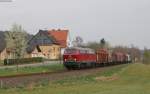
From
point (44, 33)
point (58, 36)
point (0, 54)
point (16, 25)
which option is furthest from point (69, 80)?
point (58, 36)

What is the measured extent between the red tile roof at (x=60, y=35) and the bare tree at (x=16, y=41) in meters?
49.5

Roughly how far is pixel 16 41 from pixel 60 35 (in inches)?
2369

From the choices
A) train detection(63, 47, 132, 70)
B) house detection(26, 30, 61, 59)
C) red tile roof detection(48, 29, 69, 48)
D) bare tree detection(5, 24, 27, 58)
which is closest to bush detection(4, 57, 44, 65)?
bare tree detection(5, 24, 27, 58)

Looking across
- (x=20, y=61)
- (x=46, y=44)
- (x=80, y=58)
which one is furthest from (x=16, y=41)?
(x=80, y=58)

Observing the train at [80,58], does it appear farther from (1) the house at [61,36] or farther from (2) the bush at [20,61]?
(1) the house at [61,36]

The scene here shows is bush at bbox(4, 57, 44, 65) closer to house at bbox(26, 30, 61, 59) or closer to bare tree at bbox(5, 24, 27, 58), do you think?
bare tree at bbox(5, 24, 27, 58)

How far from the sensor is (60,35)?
521 ft

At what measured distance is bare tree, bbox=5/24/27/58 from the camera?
95938 millimetres

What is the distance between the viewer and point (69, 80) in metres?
39.6

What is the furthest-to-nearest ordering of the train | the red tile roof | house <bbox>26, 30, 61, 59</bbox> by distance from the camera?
the red tile roof
house <bbox>26, 30, 61, 59</bbox>
the train

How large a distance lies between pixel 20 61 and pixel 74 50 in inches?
944

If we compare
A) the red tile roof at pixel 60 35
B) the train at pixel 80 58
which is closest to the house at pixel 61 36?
the red tile roof at pixel 60 35

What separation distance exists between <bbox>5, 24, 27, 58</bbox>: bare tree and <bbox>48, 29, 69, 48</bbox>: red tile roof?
49468 millimetres

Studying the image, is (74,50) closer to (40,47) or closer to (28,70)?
(28,70)
